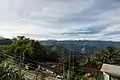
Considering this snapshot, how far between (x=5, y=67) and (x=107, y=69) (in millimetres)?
3053

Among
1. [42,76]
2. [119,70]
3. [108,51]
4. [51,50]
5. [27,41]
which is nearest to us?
[119,70]

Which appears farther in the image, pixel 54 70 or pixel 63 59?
pixel 63 59

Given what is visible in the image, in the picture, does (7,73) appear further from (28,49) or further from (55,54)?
(55,54)

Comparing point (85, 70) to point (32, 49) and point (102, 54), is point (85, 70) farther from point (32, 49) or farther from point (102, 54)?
point (32, 49)

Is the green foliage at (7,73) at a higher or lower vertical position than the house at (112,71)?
lower

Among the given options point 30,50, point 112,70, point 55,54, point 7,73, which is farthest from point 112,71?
point 55,54

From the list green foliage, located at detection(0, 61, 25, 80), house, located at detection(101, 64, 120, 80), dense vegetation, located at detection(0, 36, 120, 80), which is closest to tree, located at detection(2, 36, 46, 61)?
dense vegetation, located at detection(0, 36, 120, 80)

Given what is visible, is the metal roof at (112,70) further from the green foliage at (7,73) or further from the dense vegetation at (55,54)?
the dense vegetation at (55,54)

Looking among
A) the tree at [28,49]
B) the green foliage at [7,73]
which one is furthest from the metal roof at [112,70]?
the tree at [28,49]

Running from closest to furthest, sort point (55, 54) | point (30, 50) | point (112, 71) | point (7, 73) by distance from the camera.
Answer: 1. point (112, 71)
2. point (7, 73)
3. point (30, 50)
4. point (55, 54)

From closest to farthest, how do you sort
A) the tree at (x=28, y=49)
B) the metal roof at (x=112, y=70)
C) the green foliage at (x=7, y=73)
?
the metal roof at (x=112, y=70), the green foliage at (x=7, y=73), the tree at (x=28, y=49)

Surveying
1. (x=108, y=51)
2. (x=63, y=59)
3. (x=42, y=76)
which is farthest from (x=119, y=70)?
(x=63, y=59)

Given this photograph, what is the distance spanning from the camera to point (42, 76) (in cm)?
919

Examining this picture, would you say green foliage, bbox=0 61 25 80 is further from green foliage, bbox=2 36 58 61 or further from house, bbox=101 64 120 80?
green foliage, bbox=2 36 58 61
